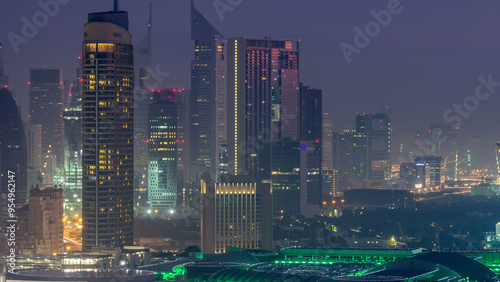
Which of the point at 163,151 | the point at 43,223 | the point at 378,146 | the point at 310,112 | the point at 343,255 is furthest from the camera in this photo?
the point at 378,146

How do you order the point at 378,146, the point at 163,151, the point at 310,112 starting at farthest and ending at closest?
the point at 378,146 < the point at 310,112 < the point at 163,151

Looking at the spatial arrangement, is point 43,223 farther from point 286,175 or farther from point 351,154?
point 351,154

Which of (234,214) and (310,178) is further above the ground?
(310,178)

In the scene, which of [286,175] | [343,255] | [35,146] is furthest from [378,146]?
[343,255]

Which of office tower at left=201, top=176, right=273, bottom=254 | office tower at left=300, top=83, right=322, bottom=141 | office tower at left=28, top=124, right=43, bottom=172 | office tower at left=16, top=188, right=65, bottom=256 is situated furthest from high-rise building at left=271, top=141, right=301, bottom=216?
office tower at left=16, top=188, right=65, bottom=256

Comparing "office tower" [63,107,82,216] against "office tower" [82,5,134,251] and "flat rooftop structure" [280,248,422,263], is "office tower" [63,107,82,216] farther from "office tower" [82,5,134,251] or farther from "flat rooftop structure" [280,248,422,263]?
"flat rooftop structure" [280,248,422,263]

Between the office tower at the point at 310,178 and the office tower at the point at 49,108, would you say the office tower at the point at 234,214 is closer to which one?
the office tower at the point at 310,178

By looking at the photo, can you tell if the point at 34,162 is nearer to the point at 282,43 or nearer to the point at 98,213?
the point at 282,43
